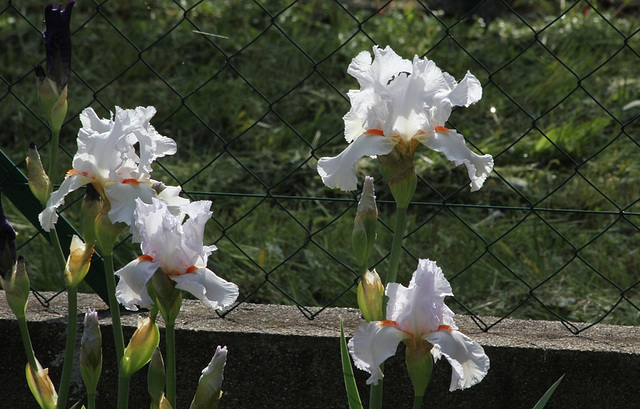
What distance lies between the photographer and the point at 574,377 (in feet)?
5.16

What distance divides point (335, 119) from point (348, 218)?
596mm

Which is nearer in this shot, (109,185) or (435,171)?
(109,185)

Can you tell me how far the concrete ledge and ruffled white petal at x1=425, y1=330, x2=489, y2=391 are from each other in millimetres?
662

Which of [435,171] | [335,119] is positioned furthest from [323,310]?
[335,119]

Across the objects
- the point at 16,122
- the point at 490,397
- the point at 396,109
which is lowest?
the point at 490,397

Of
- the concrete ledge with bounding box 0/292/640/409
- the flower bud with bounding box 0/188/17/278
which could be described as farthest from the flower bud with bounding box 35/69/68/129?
the concrete ledge with bounding box 0/292/640/409

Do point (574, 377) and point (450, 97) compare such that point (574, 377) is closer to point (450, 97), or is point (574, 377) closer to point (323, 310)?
point (323, 310)

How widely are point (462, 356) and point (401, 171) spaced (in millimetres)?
230

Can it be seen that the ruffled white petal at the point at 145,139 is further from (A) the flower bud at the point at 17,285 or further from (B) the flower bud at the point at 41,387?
(B) the flower bud at the point at 41,387

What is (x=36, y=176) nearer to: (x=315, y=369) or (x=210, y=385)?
(x=210, y=385)

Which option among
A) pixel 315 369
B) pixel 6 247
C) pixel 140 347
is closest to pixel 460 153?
pixel 140 347

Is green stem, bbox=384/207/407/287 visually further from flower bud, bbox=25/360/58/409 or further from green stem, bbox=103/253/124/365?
flower bud, bbox=25/360/58/409

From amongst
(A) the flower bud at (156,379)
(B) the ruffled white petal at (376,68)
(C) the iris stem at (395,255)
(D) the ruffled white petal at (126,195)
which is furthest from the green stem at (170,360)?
(B) the ruffled white petal at (376,68)

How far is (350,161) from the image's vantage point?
3.18 feet
